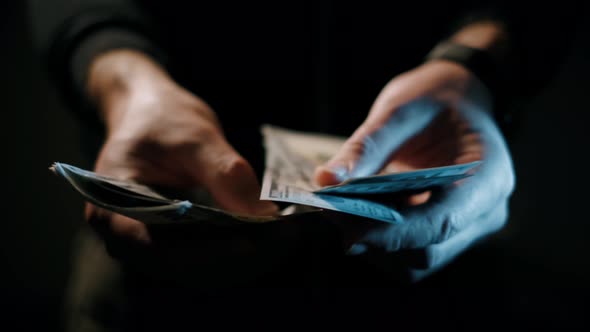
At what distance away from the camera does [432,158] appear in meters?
0.46

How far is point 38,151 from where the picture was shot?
98 cm

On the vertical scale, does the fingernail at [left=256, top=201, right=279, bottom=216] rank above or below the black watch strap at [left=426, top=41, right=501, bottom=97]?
below

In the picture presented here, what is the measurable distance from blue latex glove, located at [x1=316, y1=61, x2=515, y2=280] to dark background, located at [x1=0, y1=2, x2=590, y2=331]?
0.49 meters

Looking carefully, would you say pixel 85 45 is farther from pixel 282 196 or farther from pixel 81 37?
pixel 282 196

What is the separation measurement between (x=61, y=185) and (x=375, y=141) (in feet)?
3.10

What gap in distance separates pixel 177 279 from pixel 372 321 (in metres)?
0.32

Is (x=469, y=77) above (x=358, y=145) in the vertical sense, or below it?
above

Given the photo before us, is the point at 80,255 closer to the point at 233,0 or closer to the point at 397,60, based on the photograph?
the point at 233,0

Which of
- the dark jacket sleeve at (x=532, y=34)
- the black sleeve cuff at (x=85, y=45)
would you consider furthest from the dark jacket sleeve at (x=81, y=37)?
the dark jacket sleeve at (x=532, y=34)

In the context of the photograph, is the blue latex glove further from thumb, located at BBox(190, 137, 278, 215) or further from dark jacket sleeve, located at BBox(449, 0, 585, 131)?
dark jacket sleeve, located at BBox(449, 0, 585, 131)

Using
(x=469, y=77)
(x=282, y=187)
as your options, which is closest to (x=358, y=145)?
(x=282, y=187)

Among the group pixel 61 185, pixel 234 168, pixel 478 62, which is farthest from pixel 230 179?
pixel 61 185

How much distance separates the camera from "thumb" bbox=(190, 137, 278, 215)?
0.39 meters

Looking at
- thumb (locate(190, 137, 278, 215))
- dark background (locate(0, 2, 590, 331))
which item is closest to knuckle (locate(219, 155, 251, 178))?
thumb (locate(190, 137, 278, 215))
